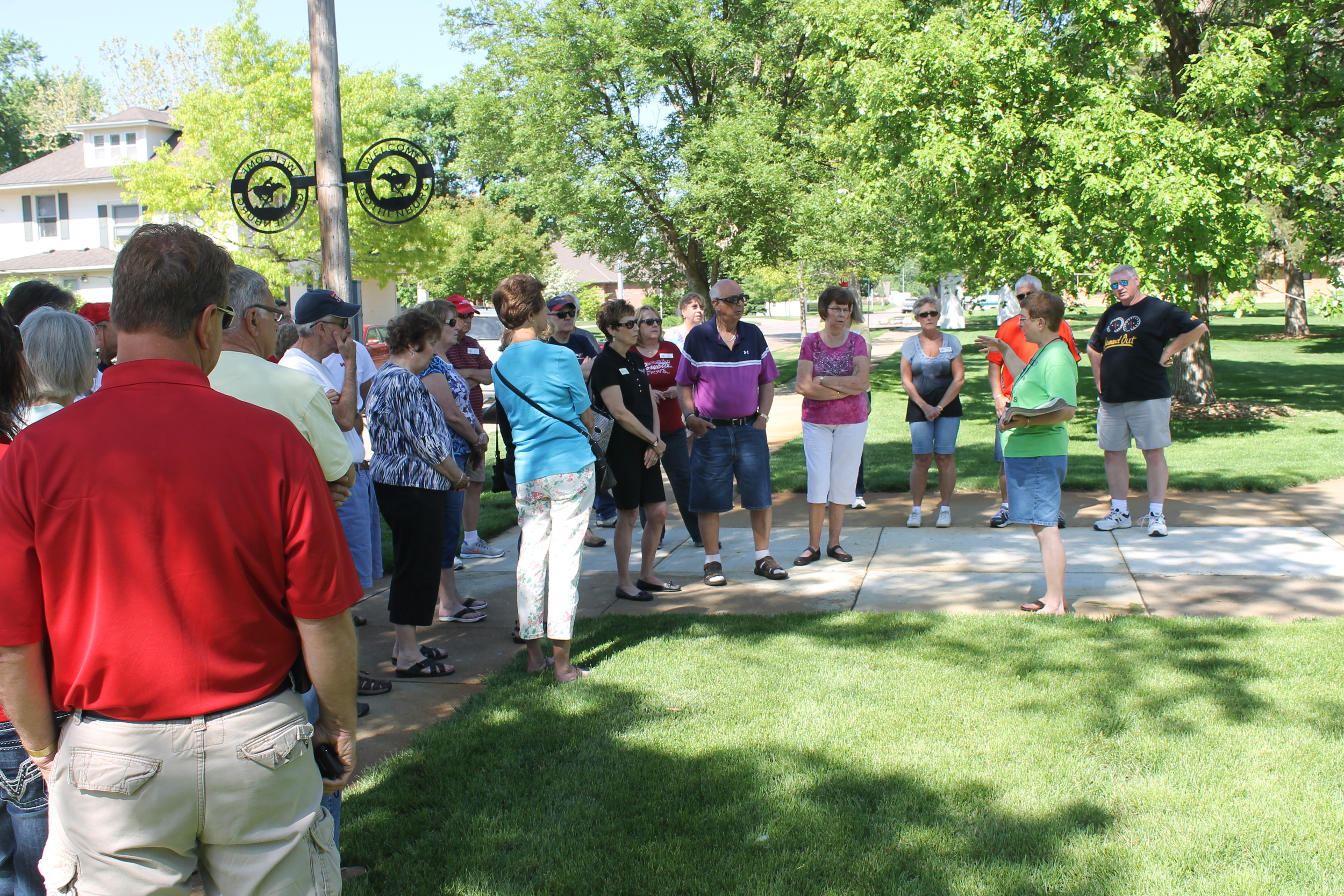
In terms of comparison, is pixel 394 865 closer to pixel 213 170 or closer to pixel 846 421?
pixel 846 421

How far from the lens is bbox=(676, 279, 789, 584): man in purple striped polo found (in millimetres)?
6727

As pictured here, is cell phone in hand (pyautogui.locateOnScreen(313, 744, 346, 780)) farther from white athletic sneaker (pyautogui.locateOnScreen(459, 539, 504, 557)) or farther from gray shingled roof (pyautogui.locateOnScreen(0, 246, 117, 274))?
gray shingled roof (pyautogui.locateOnScreen(0, 246, 117, 274))

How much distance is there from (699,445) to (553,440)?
82.3 inches

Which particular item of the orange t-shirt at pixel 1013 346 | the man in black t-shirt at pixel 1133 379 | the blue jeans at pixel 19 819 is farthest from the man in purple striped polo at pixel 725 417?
the blue jeans at pixel 19 819

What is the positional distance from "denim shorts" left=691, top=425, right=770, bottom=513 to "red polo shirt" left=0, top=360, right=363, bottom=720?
492 cm

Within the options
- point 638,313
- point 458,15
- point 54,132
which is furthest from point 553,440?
point 54,132

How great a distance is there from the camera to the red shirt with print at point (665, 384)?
7.64 m

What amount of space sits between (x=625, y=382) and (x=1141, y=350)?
445 cm

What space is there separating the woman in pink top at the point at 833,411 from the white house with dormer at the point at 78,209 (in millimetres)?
36905

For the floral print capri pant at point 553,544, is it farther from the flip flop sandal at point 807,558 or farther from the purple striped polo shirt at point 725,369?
the flip flop sandal at point 807,558

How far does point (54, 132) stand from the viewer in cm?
5372

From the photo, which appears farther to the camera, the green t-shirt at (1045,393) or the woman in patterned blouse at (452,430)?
the woman in patterned blouse at (452,430)

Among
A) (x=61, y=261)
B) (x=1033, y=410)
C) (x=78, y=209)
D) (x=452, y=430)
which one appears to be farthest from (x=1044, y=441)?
(x=78, y=209)

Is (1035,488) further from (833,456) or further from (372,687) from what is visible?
(372,687)
